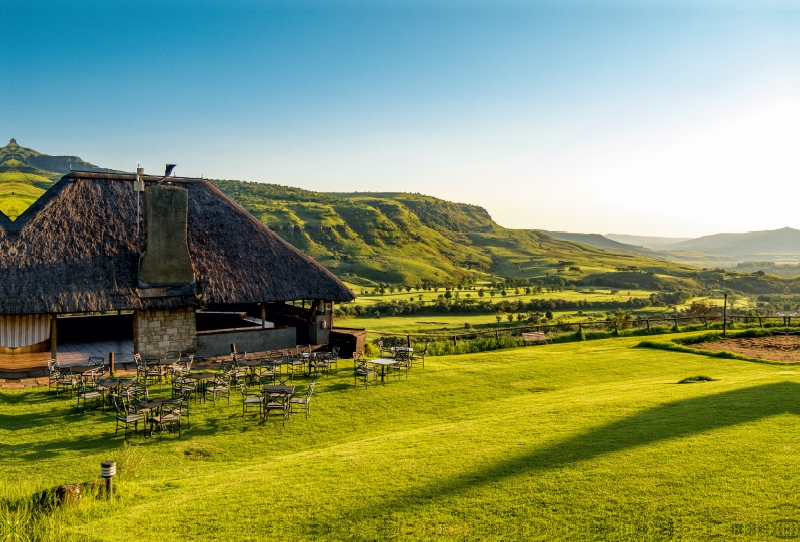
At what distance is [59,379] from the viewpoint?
15.0 metres

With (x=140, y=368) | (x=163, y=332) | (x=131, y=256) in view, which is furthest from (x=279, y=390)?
(x=131, y=256)

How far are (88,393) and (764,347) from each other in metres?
27.8

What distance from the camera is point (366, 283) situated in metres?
95.4

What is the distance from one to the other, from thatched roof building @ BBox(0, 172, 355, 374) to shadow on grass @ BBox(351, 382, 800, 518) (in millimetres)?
13473

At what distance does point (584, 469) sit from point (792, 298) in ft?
400

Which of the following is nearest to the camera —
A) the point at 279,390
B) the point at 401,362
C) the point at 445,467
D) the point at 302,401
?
the point at 445,467

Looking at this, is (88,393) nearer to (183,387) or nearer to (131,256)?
(183,387)

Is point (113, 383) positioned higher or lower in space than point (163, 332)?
lower

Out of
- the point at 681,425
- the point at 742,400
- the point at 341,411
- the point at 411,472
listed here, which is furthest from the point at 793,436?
the point at 341,411

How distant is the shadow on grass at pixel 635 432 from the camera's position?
7.76 meters

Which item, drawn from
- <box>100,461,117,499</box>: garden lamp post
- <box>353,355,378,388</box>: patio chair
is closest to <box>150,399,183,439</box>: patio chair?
<box>100,461,117,499</box>: garden lamp post

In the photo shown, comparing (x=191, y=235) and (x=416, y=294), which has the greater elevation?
(x=191, y=235)

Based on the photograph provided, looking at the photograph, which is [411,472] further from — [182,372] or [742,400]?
[182,372]

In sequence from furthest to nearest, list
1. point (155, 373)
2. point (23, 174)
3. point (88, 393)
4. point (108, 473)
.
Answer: point (23, 174)
point (155, 373)
point (88, 393)
point (108, 473)
